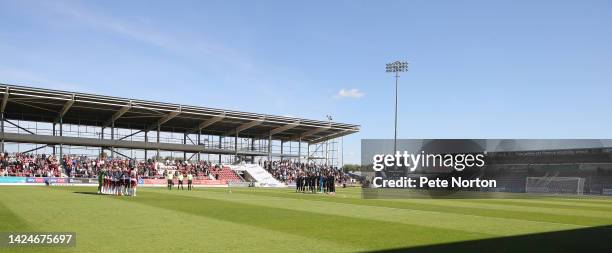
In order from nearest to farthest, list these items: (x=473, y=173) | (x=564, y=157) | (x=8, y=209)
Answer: (x=8, y=209), (x=564, y=157), (x=473, y=173)

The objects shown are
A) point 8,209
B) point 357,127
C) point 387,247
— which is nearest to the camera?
point 387,247

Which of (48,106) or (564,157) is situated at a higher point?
(48,106)

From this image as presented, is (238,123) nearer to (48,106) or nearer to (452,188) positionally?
(48,106)

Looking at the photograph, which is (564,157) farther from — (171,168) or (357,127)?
(171,168)

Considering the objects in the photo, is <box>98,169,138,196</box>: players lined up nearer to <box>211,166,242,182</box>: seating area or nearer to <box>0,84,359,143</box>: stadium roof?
<box>0,84,359,143</box>: stadium roof

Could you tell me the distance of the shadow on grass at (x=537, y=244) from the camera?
10.6 metres

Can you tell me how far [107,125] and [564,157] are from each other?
170ft

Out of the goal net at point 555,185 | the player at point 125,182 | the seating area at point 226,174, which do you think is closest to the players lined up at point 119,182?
the player at point 125,182

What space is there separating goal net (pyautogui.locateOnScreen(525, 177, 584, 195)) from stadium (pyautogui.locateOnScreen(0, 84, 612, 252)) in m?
0.13

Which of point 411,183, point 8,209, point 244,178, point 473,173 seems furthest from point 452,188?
point 8,209

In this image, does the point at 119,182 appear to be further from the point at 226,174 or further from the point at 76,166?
the point at 226,174

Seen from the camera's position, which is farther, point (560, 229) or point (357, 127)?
point (357, 127)

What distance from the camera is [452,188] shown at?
168ft

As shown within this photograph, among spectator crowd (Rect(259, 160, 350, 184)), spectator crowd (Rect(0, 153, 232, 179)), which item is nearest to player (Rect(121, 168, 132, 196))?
spectator crowd (Rect(0, 153, 232, 179))
